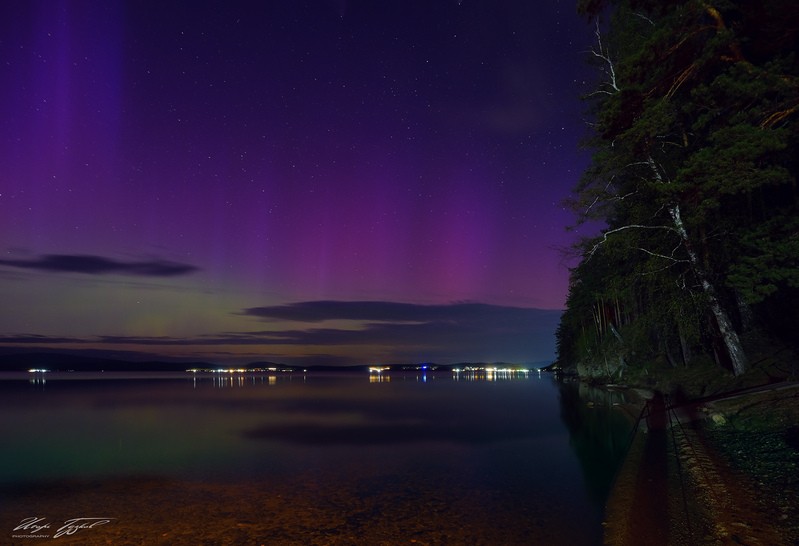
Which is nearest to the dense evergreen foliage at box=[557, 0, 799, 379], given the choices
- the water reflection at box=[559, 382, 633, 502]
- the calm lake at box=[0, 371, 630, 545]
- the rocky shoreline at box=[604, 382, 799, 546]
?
the rocky shoreline at box=[604, 382, 799, 546]

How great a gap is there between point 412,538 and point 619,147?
61.8ft

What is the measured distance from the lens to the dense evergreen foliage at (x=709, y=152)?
13.7m

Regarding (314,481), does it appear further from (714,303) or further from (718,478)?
(714,303)

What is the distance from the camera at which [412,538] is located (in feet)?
37.6

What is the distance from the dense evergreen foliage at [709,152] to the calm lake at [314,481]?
27.3ft

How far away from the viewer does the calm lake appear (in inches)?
477

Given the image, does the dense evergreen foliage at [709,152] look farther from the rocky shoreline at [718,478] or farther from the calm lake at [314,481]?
the calm lake at [314,481]

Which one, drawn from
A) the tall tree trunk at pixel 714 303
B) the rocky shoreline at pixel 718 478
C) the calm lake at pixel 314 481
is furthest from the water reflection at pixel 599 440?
the tall tree trunk at pixel 714 303

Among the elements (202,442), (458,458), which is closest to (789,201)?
(458,458)

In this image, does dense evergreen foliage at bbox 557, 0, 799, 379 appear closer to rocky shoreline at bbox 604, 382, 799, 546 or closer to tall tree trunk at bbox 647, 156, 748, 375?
tall tree trunk at bbox 647, 156, 748, 375

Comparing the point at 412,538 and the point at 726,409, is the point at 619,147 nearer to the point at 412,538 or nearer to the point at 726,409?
the point at 726,409

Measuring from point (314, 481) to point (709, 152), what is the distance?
1691 cm

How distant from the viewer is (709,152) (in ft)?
46.4

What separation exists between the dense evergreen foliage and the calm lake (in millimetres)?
8331
